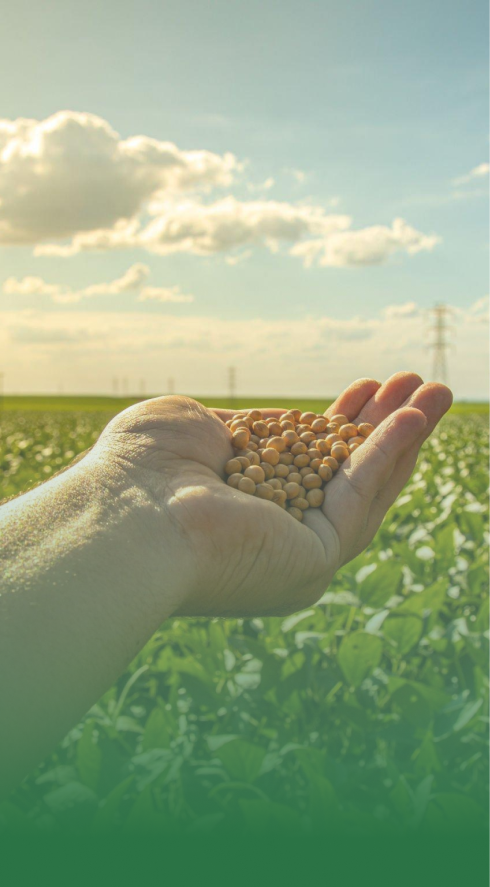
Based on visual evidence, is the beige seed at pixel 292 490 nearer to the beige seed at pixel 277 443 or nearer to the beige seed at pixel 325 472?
the beige seed at pixel 325 472

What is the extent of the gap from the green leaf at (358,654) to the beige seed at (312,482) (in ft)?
1.74

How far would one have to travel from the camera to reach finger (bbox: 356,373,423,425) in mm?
2904

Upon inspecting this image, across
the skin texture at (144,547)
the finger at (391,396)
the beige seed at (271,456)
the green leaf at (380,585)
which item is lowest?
the green leaf at (380,585)

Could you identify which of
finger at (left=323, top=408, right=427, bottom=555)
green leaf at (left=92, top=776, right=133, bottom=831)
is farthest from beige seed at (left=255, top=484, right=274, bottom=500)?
green leaf at (left=92, top=776, right=133, bottom=831)

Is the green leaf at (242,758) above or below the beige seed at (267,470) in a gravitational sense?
below

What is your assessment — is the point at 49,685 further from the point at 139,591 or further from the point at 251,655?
the point at 251,655

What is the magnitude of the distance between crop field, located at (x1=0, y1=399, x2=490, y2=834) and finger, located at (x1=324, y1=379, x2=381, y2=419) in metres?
0.67

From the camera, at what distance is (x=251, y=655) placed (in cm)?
303

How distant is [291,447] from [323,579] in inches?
26.5

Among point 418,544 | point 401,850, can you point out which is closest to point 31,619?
point 401,850

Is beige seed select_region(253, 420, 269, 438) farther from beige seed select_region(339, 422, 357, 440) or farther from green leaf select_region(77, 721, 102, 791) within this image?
green leaf select_region(77, 721, 102, 791)

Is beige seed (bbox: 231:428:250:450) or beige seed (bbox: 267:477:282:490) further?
beige seed (bbox: 231:428:250:450)

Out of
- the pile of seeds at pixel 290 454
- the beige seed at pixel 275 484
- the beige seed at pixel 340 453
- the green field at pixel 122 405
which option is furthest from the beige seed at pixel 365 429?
the green field at pixel 122 405

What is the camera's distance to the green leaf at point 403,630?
9.50ft
